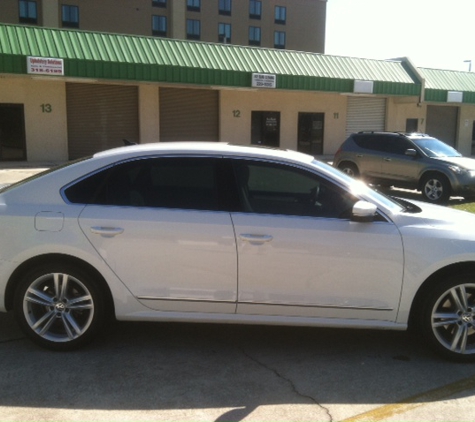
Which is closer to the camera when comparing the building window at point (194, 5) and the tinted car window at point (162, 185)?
the tinted car window at point (162, 185)

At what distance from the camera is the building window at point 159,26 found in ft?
158

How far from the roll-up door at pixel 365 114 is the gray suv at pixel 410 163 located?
14.1 m

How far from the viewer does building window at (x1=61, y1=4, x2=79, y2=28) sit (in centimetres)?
4428

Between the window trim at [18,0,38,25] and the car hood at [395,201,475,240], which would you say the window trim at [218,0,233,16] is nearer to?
the window trim at [18,0,38,25]

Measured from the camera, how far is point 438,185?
41.4 feet

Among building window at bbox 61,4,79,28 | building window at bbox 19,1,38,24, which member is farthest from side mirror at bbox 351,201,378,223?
building window at bbox 61,4,79,28

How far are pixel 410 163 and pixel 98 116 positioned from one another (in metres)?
14.2

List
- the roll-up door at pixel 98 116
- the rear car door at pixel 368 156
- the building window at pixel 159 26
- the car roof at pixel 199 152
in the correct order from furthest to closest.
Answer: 1. the building window at pixel 159 26
2. the roll-up door at pixel 98 116
3. the rear car door at pixel 368 156
4. the car roof at pixel 199 152

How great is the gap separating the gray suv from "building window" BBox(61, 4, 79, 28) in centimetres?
3647

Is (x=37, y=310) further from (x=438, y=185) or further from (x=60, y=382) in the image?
(x=438, y=185)

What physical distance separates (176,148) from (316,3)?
194 feet

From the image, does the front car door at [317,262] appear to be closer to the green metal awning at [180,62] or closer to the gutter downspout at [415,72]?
the green metal awning at [180,62]

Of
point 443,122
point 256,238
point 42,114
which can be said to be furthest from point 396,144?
point 443,122

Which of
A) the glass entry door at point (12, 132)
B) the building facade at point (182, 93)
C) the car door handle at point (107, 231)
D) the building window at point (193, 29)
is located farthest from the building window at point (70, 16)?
the car door handle at point (107, 231)
